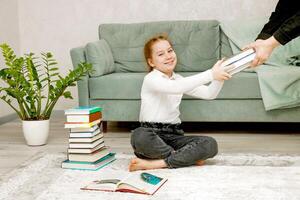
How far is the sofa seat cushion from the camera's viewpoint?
10.3 ft

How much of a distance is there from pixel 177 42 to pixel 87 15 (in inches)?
37.0

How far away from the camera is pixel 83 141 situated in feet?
7.72

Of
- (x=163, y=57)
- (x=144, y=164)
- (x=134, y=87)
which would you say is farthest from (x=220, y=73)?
(x=134, y=87)

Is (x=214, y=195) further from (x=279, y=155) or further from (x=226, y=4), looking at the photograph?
(x=226, y=4)

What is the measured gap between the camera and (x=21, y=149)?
114 inches

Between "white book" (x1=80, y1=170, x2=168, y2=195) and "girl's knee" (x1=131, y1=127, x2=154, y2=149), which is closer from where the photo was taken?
"white book" (x1=80, y1=170, x2=168, y2=195)

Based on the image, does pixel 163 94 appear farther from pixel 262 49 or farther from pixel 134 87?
pixel 134 87

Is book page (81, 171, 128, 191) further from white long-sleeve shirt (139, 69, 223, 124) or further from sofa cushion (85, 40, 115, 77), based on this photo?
sofa cushion (85, 40, 115, 77)

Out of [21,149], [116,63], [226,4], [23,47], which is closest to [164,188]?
[21,149]

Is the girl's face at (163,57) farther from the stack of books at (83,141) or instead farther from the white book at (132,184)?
the white book at (132,184)

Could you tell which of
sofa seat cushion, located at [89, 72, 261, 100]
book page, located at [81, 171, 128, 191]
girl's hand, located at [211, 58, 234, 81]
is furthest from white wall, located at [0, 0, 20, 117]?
girl's hand, located at [211, 58, 234, 81]

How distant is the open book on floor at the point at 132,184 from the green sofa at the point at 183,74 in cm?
124

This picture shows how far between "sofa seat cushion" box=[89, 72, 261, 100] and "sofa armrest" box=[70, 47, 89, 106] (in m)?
0.04

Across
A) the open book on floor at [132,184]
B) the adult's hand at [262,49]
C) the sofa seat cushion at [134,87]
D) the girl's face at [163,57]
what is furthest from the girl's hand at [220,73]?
Result: the sofa seat cushion at [134,87]
